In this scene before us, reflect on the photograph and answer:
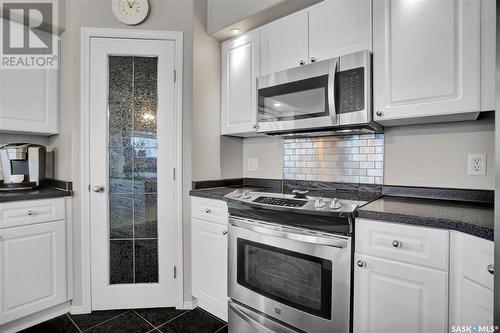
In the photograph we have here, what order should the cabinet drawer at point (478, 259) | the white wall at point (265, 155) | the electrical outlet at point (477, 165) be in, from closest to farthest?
the cabinet drawer at point (478, 259), the electrical outlet at point (477, 165), the white wall at point (265, 155)

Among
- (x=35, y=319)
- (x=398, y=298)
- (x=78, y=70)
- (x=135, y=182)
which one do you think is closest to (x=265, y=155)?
(x=135, y=182)

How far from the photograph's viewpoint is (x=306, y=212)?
1.39m

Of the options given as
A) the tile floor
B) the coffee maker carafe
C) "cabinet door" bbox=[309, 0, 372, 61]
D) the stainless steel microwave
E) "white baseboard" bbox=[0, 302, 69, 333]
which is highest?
"cabinet door" bbox=[309, 0, 372, 61]

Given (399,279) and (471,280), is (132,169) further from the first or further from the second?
(471,280)

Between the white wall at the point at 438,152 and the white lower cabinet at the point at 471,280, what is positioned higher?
the white wall at the point at 438,152

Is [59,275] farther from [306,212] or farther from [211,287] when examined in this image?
[306,212]

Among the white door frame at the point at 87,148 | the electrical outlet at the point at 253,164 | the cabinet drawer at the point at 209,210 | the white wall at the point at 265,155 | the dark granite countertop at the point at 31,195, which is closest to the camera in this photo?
the dark granite countertop at the point at 31,195

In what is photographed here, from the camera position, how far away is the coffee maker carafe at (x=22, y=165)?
81.7 inches

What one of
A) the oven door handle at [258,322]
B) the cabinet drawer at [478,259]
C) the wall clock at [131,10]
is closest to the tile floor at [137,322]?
the oven door handle at [258,322]

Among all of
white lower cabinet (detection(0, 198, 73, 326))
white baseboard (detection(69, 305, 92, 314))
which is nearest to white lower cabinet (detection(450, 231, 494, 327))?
white baseboard (detection(69, 305, 92, 314))

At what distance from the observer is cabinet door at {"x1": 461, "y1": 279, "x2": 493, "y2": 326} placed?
1.00 metres

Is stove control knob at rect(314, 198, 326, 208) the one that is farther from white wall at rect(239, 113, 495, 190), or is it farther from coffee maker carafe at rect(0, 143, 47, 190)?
coffee maker carafe at rect(0, 143, 47, 190)

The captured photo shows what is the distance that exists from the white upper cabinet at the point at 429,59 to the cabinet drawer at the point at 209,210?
3.77 feet

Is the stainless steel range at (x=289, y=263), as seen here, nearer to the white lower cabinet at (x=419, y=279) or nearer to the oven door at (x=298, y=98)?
the white lower cabinet at (x=419, y=279)
